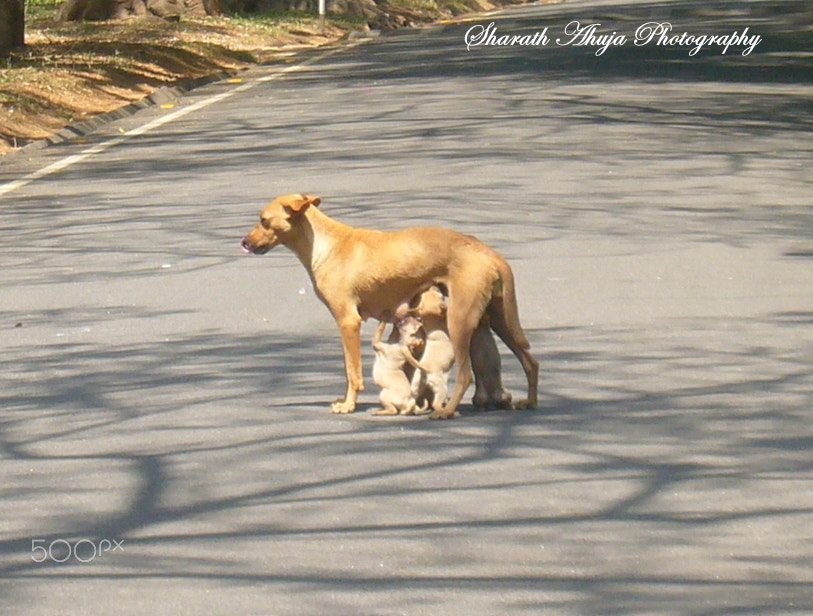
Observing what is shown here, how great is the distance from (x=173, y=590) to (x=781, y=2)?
44762 mm

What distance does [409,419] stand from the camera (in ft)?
24.9

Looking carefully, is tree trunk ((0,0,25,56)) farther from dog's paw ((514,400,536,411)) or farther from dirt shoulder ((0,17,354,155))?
dog's paw ((514,400,536,411))

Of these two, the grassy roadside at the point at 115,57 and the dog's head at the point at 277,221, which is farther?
the grassy roadside at the point at 115,57

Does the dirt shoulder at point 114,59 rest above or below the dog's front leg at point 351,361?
below

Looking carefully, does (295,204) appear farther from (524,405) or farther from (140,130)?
(140,130)

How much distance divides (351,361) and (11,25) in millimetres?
19849

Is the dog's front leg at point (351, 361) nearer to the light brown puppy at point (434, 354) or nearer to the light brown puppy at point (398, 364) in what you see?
the light brown puppy at point (398, 364)

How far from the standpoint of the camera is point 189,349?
9.15m

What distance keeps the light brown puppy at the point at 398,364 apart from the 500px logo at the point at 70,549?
1942 mm

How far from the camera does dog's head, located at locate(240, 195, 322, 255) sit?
25.5 ft

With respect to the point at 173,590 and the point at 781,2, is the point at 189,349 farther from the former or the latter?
the point at 781,2

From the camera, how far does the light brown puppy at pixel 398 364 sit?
7473 mm

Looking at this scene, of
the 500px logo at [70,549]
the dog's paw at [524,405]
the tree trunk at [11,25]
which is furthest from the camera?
the tree trunk at [11,25]

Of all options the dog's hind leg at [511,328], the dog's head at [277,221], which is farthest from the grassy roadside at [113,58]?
the dog's hind leg at [511,328]
